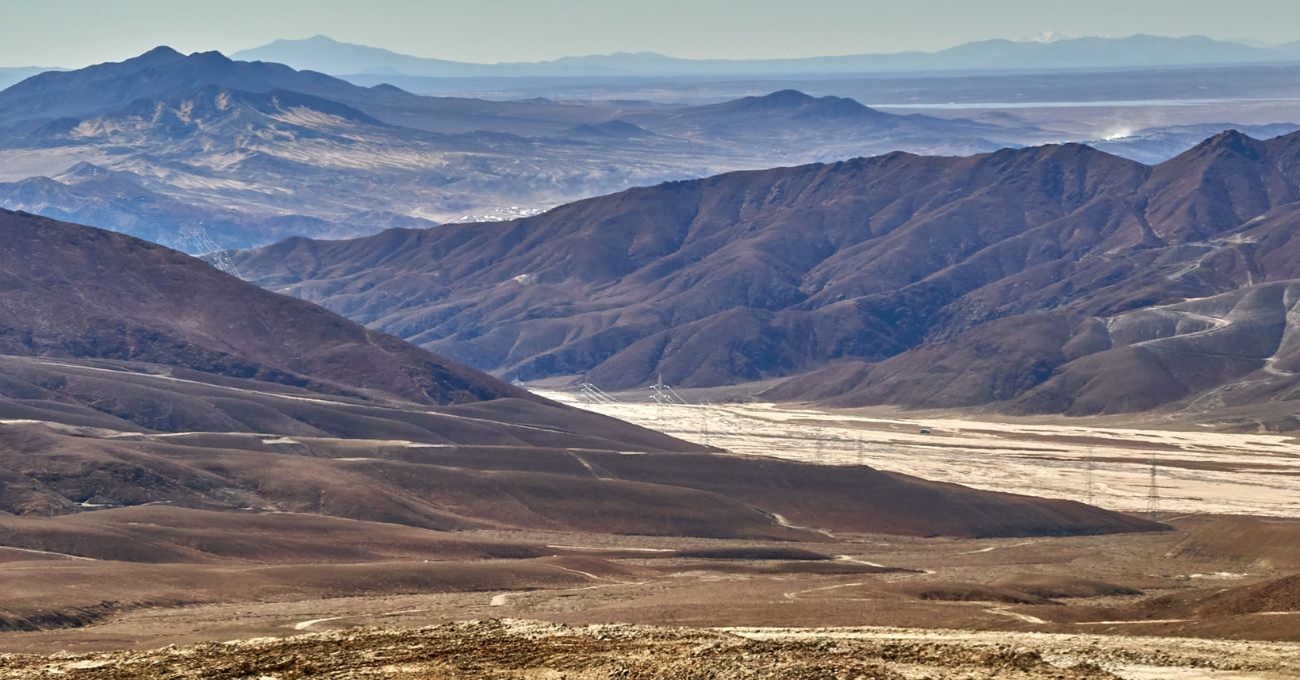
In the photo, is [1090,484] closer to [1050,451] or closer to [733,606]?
[1050,451]

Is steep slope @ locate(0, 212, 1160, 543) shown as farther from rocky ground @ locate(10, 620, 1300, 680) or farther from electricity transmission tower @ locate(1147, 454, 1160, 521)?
rocky ground @ locate(10, 620, 1300, 680)

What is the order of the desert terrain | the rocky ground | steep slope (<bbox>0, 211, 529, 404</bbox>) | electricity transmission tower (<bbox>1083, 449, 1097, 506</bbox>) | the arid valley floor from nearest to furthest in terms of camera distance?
the rocky ground → the arid valley floor → electricity transmission tower (<bbox>1083, 449, 1097, 506</bbox>) → the desert terrain → steep slope (<bbox>0, 211, 529, 404</bbox>)

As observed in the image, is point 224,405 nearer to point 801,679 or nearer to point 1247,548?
point 1247,548

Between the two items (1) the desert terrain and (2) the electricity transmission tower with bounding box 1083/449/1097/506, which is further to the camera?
(1) the desert terrain

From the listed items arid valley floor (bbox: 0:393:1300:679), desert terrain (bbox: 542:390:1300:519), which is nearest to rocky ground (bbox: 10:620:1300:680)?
arid valley floor (bbox: 0:393:1300:679)

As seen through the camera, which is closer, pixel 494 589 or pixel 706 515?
pixel 494 589

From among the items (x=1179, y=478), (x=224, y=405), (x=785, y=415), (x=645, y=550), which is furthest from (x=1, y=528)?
(x=785, y=415)

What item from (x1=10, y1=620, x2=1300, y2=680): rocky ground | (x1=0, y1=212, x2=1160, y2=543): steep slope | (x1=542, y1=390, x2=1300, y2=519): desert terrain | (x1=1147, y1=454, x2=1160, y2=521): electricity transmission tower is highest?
(x1=10, y1=620, x2=1300, y2=680): rocky ground

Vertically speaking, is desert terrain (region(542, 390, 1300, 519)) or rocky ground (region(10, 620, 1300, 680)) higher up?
rocky ground (region(10, 620, 1300, 680))
